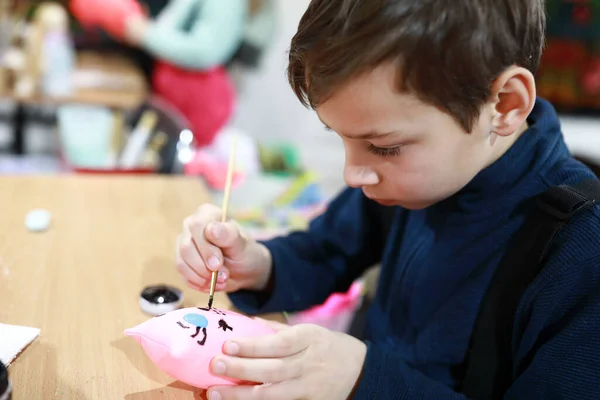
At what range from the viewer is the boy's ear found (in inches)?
22.8

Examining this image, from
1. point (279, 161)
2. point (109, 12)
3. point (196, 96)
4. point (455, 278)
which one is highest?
point (455, 278)

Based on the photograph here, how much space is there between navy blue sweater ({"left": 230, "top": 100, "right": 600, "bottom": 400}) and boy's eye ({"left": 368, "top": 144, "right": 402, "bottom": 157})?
0.12 meters

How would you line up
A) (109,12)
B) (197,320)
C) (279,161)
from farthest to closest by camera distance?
(279,161) → (109,12) → (197,320)

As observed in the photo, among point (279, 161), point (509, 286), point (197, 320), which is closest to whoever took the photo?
point (197, 320)

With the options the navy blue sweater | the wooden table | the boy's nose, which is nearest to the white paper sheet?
the wooden table

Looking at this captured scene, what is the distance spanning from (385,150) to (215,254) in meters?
0.22

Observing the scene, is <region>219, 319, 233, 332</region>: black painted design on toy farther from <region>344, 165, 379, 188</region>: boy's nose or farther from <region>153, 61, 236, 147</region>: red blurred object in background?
<region>153, 61, 236, 147</region>: red blurred object in background

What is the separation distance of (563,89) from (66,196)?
2.20 meters

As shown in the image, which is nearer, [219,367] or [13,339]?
[219,367]

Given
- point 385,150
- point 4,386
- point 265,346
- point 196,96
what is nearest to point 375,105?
point 385,150

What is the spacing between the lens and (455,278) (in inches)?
27.6

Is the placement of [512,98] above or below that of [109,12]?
above

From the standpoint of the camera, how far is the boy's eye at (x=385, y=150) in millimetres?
597

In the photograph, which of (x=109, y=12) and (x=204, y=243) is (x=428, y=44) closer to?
(x=204, y=243)
